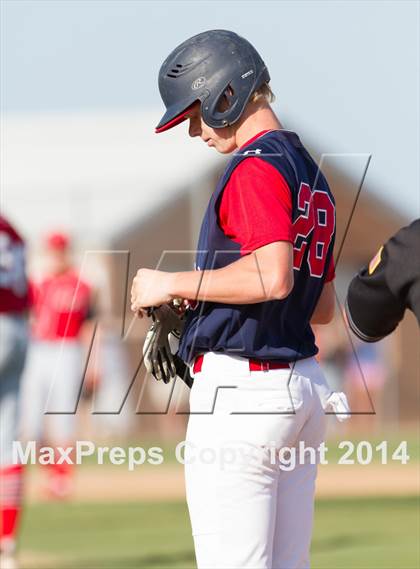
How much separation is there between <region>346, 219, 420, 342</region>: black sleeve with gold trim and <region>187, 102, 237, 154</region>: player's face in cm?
112

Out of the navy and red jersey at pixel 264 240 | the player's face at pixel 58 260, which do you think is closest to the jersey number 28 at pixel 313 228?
the navy and red jersey at pixel 264 240

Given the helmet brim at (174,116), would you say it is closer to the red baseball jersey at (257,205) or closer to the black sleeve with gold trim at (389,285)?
the red baseball jersey at (257,205)

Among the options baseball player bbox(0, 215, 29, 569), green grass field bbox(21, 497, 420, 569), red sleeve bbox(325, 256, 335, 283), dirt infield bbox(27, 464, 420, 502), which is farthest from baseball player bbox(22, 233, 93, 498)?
red sleeve bbox(325, 256, 335, 283)

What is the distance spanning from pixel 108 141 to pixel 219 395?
67.4ft

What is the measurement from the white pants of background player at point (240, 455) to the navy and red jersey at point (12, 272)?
313 centimetres

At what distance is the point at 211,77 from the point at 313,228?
56cm

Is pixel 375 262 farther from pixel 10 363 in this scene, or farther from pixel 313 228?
pixel 10 363

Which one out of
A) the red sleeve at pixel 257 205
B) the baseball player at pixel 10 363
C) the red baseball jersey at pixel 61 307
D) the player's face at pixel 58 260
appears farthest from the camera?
the player's face at pixel 58 260

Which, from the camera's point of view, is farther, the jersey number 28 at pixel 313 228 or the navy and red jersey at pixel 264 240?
the jersey number 28 at pixel 313 228

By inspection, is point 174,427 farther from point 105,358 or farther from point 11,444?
point 11,444

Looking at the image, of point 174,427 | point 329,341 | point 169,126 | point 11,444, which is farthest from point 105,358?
point 169,126

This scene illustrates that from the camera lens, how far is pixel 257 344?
12.2ft

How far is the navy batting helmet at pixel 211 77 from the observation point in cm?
380

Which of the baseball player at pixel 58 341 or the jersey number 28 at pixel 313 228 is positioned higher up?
the jersey number 28 at pixel 313 228
